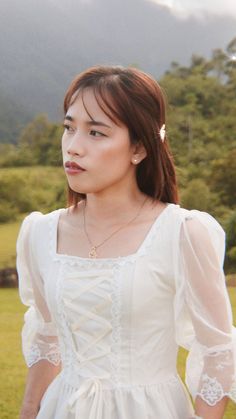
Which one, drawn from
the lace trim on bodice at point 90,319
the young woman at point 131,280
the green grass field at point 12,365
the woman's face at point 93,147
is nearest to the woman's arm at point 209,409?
the young woman at point 131,280

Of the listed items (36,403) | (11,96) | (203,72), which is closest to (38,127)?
(11,96)

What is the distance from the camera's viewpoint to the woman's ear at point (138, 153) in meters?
1.05

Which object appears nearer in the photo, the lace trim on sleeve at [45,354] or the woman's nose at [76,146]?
the woman's nose at [76,146]

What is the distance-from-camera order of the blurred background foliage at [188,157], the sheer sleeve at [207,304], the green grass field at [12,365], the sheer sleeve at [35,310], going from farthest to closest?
the blurred background foliage at [188,157]
the green grass field at [12,365]
the sheer sleeve at [35,310]
the sheer sleeve at [207,304]

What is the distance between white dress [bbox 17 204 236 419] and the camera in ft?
3.17

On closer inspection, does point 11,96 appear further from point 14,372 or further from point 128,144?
point 128,144

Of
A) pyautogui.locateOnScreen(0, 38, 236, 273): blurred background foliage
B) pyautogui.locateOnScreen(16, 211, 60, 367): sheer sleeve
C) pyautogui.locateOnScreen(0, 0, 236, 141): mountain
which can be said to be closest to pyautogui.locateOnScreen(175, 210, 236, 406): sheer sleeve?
pyautogui.locateOnScreen(16, 211, 60, 367): sheer sleeve

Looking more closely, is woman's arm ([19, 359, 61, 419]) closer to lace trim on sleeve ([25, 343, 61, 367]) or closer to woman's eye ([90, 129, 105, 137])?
lace trim on sleeve ([25, 343, 61, 367])

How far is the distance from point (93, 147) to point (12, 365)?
2896 mm

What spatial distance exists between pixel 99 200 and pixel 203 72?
21742 millimetres

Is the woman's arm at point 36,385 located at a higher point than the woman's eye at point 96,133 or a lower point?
lower

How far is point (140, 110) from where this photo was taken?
1016mm

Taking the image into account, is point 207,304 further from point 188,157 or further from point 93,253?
point 188,157

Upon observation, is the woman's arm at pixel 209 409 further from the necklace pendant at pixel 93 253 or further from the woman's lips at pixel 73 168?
the woman's lips at pixel 73 168
